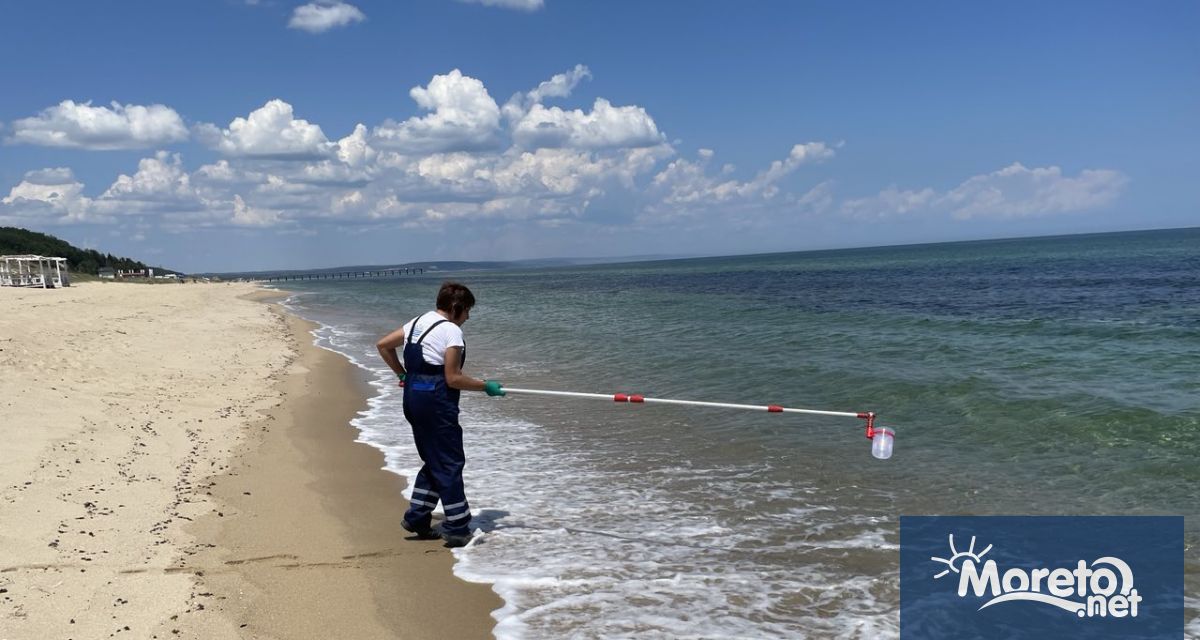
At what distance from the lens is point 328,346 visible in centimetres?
2236

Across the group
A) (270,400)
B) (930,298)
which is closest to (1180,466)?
(270,400)

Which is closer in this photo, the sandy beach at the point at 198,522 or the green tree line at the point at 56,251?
the sandy beach at the point at 198,522

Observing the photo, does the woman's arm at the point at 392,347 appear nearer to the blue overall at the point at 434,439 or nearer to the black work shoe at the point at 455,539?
the blue overall at the point at 434,439

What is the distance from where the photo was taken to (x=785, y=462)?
8.56 meters

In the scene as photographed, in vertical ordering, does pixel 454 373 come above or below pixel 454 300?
below

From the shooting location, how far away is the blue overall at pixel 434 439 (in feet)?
19.6

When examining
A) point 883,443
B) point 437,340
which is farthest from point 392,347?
point 883,443

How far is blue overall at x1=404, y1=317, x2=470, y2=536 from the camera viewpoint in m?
5.97

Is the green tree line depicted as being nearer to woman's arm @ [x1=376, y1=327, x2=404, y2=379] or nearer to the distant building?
the distant building

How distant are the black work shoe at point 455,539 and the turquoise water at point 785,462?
193 millimetres

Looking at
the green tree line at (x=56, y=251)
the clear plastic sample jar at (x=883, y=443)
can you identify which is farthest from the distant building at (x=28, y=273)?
the clear plastic sample jar at (x=883, y=443)

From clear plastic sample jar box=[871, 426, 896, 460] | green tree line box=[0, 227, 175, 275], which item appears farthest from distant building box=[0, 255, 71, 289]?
clear plastic sample jar box=[871, 426, 896, 460]

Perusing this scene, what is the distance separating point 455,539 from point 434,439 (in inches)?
32.8

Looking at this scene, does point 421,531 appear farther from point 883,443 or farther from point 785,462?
point 785,462
